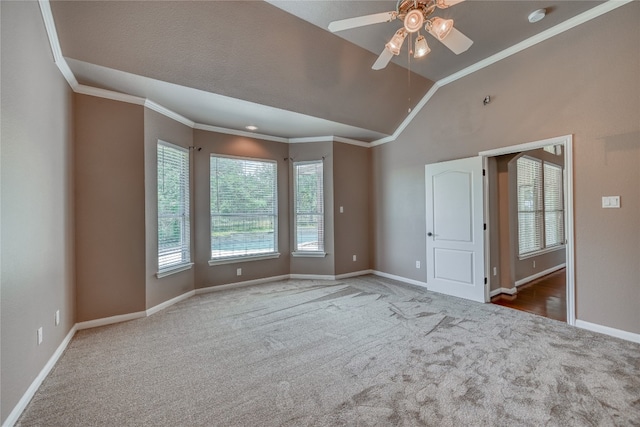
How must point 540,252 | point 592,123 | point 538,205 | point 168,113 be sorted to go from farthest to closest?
point 538,205, point 540,252, point 168,113, point 592,123

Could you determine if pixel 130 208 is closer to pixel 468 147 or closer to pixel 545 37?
pixel 468 147

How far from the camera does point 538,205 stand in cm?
532

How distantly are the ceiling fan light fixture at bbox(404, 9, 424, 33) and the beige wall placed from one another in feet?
7.51

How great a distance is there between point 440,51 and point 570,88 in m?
1.51

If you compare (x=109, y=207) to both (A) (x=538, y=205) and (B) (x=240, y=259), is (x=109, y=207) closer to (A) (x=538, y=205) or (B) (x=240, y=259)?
(B) (x=240, y=259)

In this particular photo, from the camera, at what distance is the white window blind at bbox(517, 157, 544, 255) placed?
15.8 ft

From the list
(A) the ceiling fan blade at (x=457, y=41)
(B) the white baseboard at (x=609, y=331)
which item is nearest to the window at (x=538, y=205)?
(B) the white baseboard at (x=609, y=331)

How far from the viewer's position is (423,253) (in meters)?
4.66

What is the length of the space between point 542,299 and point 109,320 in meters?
5.78

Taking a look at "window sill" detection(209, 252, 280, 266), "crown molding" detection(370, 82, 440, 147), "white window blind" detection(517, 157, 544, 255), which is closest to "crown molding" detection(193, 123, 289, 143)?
"crown molding" detection(370, 82, 440, 147)

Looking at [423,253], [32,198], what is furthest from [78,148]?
[423,253]

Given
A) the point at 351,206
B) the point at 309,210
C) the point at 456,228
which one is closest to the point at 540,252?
the point at 456,228

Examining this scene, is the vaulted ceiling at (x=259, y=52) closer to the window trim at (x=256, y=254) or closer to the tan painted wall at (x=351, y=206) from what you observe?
the window trim at (x=256, y=254)

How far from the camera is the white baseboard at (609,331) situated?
262 cm
